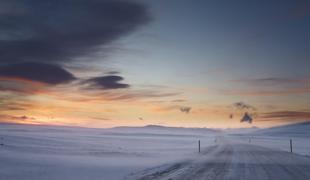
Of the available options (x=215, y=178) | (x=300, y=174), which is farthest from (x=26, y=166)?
(x=300, y=174)

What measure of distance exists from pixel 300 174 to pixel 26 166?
51.5 feet

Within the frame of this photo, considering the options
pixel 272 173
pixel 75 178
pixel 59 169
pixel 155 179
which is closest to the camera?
pixel 155 179

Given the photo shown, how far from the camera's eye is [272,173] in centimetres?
1819

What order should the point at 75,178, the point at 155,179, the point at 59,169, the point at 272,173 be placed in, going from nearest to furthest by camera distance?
the point at 155,179 → the point at 75,178 → the point at 272,173 → the point at 59,169

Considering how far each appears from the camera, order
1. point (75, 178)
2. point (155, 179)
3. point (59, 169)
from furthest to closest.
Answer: point (59, 169) < point (75, 178) < point (155, 179)

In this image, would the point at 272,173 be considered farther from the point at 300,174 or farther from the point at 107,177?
the point at 107,177

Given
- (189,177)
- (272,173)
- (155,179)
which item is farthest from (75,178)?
(272,173)

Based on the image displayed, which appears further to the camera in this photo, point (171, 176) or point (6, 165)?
point (6, 165)

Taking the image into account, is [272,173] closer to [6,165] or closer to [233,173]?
[233,173]

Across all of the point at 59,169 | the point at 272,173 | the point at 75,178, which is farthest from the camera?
the point at 59,169

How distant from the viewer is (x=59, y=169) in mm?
20312

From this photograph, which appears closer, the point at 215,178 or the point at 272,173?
the point at 215,178

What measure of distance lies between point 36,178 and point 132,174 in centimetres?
480

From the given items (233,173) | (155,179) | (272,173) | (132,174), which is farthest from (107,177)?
(272,173)
